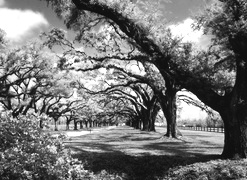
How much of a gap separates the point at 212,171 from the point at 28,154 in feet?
19.3

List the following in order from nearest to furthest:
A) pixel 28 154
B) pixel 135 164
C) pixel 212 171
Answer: pixel 28 154 → pixel 212 171 → pixel 135 164

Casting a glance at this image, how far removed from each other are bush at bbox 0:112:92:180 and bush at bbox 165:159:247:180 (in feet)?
12.9

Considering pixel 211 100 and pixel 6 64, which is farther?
pixel 6 64

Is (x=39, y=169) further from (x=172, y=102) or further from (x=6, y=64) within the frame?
(x=6, y=64)

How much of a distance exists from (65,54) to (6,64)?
1250 cm

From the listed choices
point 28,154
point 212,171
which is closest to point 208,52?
point 212,171

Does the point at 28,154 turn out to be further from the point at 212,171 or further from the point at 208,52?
the point at 208,52

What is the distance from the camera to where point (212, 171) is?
822 centimetres

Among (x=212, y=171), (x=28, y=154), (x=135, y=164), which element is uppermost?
(x=28, y=154)

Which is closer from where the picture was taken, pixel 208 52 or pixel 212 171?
pixel 212 171

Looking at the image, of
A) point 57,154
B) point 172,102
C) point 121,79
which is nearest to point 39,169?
point 57,154

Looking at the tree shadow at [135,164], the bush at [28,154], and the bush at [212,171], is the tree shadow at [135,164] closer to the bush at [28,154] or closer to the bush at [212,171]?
the bush at [212,171]

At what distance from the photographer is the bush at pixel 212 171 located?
7.84 meters

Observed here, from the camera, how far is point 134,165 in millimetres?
10211
